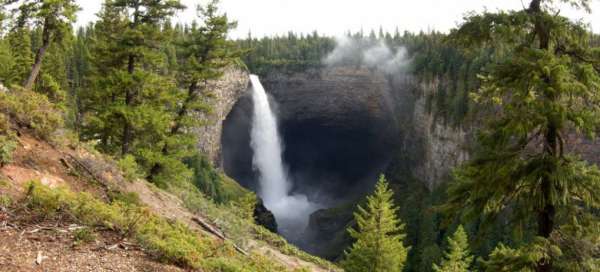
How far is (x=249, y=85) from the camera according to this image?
256 ft

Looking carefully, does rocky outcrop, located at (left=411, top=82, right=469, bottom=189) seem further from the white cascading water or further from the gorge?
the white cascading water

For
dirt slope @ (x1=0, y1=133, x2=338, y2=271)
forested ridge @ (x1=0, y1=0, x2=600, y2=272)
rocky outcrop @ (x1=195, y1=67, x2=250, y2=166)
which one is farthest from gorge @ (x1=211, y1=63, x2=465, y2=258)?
dirt slope @ (x1=0, y1=133, x2=338, y2=271)

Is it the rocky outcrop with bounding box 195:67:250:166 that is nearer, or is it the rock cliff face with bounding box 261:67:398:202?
the rocky outcrop with bounding box 195:67:250:166

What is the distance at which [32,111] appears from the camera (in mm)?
12906

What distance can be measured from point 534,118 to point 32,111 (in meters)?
11.9

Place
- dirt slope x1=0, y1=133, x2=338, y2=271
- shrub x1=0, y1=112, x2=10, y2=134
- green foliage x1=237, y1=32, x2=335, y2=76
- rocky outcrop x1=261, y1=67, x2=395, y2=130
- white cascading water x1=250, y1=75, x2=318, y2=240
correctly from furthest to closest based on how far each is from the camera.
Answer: green foliage x1=237, y1=32, x2=335, y2=76 → white cascading water x1=250, y1=75, x2=318, y2=240 → rocky outcrop x1=261, y1=67, x2=395, y2=130 → shrub x1=0, y1=112, x2=10, y2=134 → dirt slope x1=0, y1=133, x2=338, y2=271

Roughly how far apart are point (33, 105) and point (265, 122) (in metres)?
66.7

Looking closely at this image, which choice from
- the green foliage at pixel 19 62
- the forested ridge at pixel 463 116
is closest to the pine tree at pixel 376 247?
the forested ridge at pixel 463 116

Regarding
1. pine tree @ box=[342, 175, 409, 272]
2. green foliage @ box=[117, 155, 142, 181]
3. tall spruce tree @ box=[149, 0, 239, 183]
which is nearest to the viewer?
green foliage @ box=[117, 155, 142, 181]

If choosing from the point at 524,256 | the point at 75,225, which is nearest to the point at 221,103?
the point at 75,225

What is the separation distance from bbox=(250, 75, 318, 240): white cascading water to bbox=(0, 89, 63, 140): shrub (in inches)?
2505

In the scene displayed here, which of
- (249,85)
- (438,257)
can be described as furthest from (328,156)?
(438,257)

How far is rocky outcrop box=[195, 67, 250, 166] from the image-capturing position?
6725cm

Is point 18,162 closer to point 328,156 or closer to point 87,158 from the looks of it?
point 87,158
